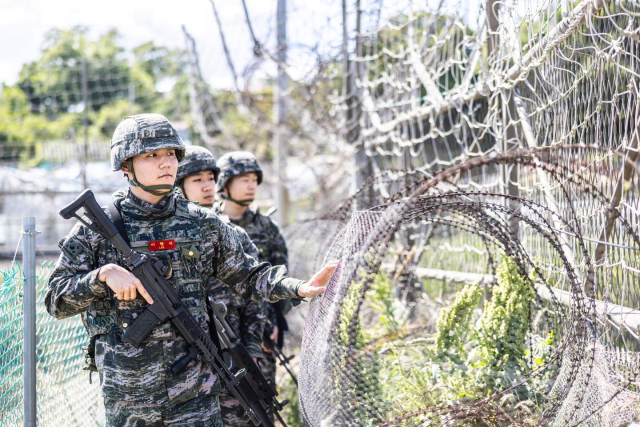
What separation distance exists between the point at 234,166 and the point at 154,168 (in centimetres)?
172

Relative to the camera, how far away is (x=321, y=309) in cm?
305

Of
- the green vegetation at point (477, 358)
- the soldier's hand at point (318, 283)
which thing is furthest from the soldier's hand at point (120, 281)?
the green vegetation at point (477, 358)

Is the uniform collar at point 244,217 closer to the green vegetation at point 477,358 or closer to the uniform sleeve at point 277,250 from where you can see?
the uniform sleeve at point 277,250

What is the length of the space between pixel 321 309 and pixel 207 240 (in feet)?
2.02

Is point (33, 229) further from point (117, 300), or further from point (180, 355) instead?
point (180, 355)

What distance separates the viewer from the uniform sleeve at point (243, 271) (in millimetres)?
3352

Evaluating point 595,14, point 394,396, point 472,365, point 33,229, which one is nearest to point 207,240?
point 33,229

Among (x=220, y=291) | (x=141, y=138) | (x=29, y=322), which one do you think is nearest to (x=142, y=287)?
(x=141, y=138)

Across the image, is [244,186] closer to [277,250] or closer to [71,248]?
[277,250]

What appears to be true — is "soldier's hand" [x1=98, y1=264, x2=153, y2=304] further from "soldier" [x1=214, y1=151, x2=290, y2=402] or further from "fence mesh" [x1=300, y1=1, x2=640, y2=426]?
"soldier" [x1=214, y1=151, x2=290, y2=402]

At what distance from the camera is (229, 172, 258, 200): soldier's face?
4871mm

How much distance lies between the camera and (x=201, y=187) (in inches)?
175

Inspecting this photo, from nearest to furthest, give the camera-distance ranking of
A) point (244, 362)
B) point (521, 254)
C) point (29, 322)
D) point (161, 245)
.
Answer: point (161, 245), point (521, 254), point (29, 322), point (244, 362)

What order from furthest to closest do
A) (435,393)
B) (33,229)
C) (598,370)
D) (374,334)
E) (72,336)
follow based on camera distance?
(374,334) → (72,336) → (435,393) → (33,229) → (598,370)
